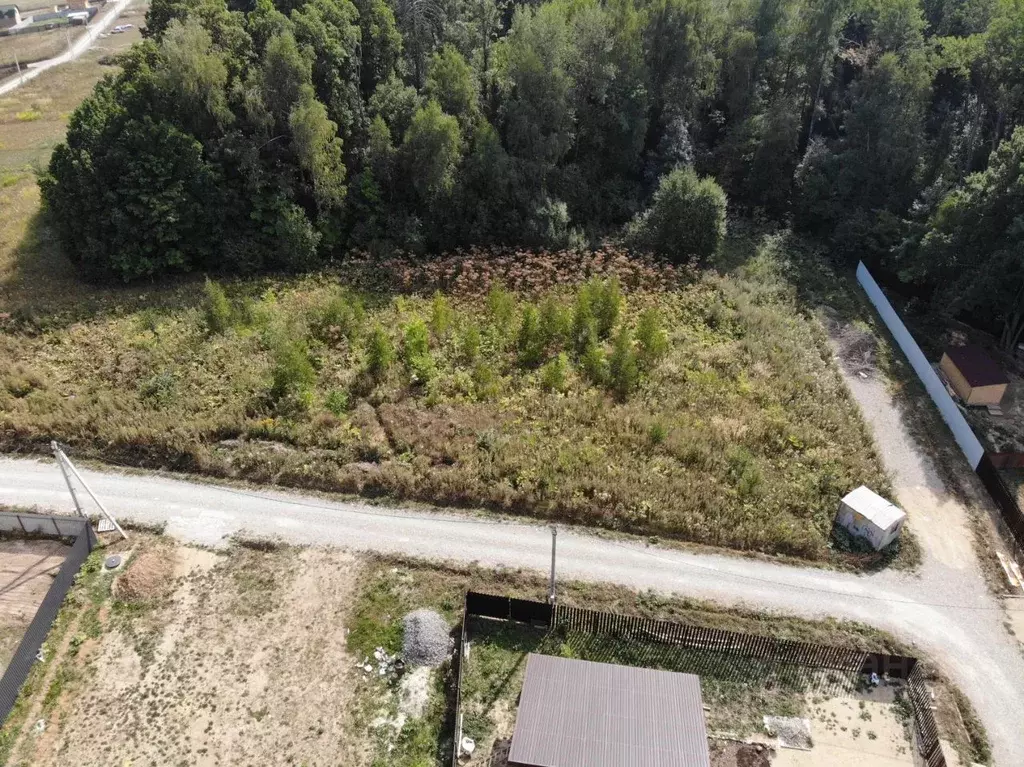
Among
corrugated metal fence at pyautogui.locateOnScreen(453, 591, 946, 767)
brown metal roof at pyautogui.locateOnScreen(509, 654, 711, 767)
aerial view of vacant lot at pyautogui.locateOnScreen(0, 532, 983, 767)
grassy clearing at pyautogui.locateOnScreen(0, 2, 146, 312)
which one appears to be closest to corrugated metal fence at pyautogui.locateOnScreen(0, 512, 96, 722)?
aerial view of vacant lot at pyautogui.locateOnScreen(0, 532, 983, 767)

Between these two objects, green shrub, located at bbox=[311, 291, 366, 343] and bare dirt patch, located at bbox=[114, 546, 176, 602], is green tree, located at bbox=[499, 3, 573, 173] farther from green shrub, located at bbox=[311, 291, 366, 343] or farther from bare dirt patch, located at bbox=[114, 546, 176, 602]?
bare dirt patch, located at bbox=[114, 546, 176, 602]

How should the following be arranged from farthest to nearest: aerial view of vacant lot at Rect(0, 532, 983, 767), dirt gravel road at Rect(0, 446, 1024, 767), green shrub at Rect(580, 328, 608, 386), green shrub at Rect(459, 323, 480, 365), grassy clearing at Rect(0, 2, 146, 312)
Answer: grassy clearing at Rect(0, 2, 146, 312)
green shrub at Rect(459, 323, 480, 365)
green shrub at Rect(580, 328, 608, 386)
dirt gravel road at Rect(0, 446, 1024, 767)
aerial view of vacant lot at Rect(0, 532, 983, 767)

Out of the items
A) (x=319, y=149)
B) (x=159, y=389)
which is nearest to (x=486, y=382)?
(x=159, y=389)

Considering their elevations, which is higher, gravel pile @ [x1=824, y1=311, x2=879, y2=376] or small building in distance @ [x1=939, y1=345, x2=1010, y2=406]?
small building in distance @ [x1=939, y1=345, x2=1010, y2=406]

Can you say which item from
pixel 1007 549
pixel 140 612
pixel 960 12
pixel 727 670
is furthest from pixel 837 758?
pixel 960 12

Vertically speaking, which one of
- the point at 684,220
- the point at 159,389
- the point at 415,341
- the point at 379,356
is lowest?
the point at 159,389

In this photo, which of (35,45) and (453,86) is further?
(35,45)

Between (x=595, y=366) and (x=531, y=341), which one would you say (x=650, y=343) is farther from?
(x=531, y=341)
